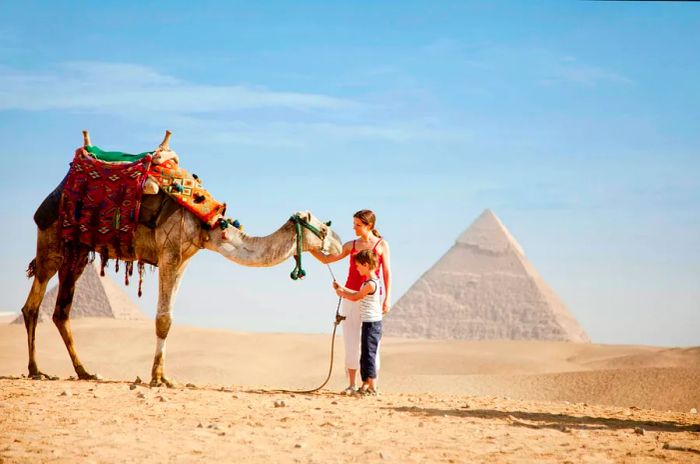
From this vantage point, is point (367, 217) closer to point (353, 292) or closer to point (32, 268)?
point (353, 292)

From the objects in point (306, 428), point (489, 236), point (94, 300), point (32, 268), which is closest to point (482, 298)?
point (489, 236)

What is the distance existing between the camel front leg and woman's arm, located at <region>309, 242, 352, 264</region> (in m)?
1.43

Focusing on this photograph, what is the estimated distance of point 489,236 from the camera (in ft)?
282

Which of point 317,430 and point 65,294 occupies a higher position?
point 65,294

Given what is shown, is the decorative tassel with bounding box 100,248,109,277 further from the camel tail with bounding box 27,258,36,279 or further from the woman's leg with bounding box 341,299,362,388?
the woman's leg with bounding box 341,299,362,388

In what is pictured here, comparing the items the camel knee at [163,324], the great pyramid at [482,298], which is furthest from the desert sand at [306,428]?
the great pyramid at [482,298]

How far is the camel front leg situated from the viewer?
1027 cm

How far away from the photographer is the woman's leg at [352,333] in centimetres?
978

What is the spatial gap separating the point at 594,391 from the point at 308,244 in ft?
46.2

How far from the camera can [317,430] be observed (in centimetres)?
784

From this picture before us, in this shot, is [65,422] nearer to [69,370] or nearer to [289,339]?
[69,370]

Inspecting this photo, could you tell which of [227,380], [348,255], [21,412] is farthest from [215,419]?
[227,380]

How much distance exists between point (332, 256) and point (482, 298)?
247 ft

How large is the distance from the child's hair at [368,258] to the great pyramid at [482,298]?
68.9 meters
